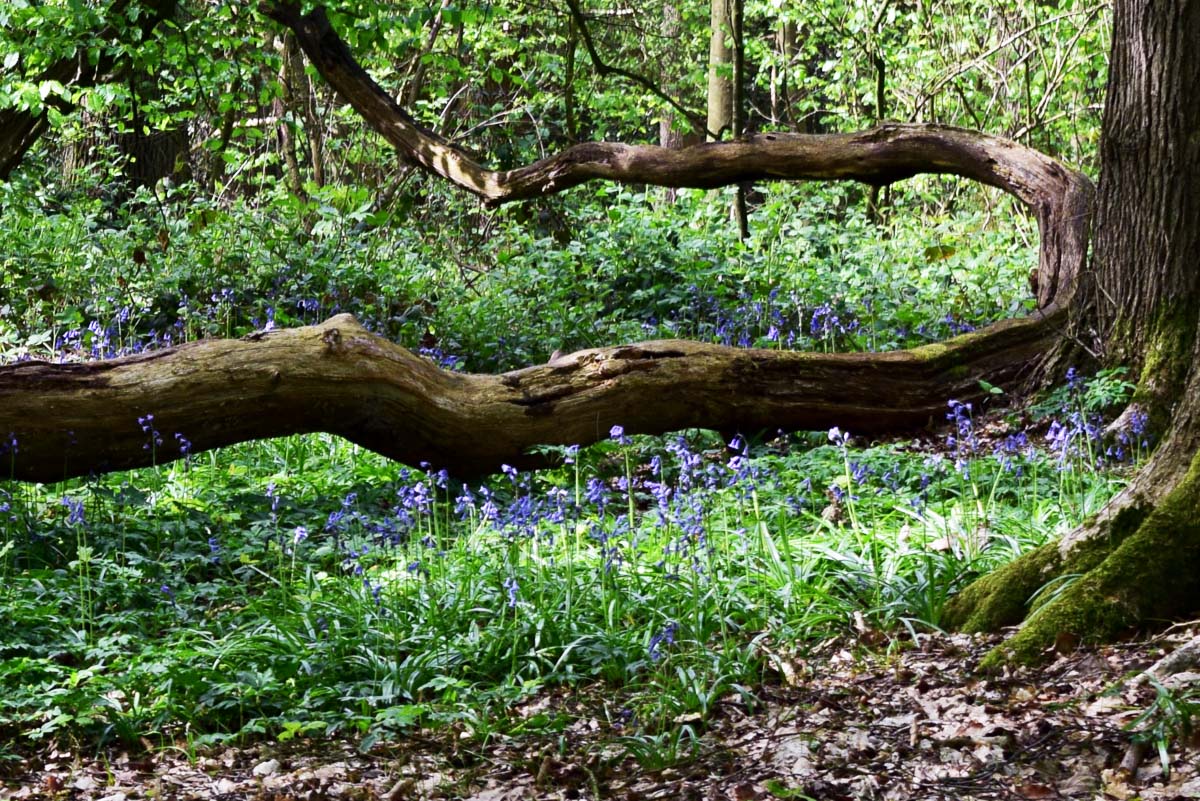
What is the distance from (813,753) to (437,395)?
3833 mm

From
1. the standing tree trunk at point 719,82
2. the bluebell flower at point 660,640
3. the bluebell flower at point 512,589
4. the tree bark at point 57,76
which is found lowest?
the bluebell flower at point 660,640

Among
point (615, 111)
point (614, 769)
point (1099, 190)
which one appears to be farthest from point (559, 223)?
point (614, 769)

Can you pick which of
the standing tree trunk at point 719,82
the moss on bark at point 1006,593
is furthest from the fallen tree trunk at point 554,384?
the standing tree trunk at point 719,82

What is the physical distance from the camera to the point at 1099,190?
24.1 ft

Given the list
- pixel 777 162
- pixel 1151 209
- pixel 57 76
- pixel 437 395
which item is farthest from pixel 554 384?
pixel 57 76

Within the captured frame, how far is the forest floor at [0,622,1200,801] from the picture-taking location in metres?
3.00

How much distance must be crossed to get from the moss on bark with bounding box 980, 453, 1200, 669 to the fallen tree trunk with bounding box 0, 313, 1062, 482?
355 centimetres

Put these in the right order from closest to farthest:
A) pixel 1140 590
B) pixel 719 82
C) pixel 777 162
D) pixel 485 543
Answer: pixel 1140 590, pixel 485 543, pixel 777 162, pixel 719 82

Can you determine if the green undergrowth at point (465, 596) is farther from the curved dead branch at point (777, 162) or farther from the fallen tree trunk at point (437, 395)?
the curved dead branch at point (777, 162)

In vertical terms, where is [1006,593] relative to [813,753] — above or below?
above

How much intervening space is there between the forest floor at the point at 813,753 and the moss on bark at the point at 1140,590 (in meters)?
0.10

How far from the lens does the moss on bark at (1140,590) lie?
3.75m

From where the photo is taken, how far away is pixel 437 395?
264 inches

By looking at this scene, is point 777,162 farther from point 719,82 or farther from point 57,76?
point 719,82
